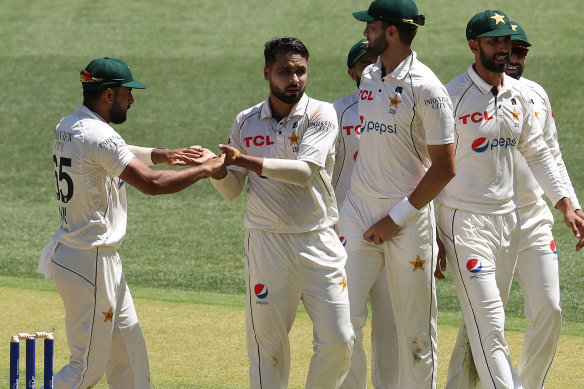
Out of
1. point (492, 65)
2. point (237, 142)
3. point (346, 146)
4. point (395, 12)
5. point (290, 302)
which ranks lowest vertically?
point (290, 302)

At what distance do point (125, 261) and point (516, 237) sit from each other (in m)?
6.68

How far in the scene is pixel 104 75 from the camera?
5.97 m

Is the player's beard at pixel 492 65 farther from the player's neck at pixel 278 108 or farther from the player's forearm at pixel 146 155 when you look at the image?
the player's forearm at pixel 146 155

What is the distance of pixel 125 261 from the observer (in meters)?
12.3

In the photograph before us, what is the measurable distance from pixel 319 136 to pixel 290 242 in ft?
2.04

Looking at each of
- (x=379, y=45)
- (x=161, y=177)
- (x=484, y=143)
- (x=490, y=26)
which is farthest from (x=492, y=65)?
(x=161, y=177)

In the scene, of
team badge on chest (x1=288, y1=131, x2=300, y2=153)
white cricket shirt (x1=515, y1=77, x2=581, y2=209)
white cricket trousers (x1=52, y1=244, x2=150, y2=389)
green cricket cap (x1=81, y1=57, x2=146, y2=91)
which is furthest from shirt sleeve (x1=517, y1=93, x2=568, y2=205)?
white cricket trousers (x1=52, y1=244, x2=150, y2=389)

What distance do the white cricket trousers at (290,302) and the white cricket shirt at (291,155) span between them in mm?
86

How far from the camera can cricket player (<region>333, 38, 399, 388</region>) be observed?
6.71 meters

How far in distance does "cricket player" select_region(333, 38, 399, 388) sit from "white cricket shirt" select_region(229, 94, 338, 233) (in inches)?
19.8

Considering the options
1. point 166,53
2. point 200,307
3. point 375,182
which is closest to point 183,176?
point 375,182

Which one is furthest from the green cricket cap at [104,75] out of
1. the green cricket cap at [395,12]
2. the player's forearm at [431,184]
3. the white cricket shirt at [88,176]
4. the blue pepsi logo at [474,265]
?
the blue pepsi logo at [474,265]

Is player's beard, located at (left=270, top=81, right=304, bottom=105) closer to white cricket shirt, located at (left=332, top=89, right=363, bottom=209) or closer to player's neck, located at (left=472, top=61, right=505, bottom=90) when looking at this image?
player's neck, located at (left=472, top=61, right=505, bottom=90)

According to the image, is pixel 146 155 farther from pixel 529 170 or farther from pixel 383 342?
pixel 529 170
